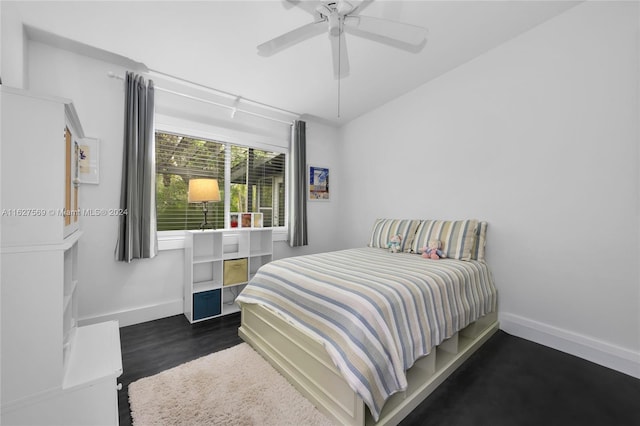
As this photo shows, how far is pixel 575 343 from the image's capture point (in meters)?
2.05

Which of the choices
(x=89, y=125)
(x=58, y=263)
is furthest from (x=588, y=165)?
(x=89, y=125)

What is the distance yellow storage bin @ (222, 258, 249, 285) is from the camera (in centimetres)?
292

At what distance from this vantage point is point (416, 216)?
3238 mm

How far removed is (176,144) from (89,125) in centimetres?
76

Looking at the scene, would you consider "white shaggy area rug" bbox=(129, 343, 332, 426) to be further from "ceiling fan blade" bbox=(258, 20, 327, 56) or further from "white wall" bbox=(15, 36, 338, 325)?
"ceiling fan blade" bbox=(258, 20, 327, 56)

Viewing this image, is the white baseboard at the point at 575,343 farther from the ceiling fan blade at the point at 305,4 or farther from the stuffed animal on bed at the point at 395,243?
Answer: the ceiling fan blade at the point at 305,4

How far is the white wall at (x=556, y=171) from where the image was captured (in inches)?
73.4

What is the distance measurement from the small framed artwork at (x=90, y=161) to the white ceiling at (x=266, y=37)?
0.87 metres

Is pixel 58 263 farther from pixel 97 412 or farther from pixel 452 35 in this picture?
pixel 452 35

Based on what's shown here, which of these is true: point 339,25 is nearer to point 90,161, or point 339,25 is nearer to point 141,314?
point 90,161

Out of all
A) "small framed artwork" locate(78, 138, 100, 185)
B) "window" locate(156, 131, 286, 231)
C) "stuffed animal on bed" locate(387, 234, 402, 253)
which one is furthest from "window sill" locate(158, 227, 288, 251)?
"stuffed animal on bed" locate(387, 234, 402, 253)

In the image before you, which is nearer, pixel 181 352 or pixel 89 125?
pixel 181 352

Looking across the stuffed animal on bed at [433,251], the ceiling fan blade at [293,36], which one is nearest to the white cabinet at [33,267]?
the ceiling fan blade at [293,36]

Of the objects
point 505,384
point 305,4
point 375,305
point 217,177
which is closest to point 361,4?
point 305,4
